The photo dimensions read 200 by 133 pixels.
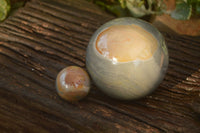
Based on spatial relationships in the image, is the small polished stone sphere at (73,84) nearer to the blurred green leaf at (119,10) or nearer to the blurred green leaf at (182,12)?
the blurred green leaf at (182,12)

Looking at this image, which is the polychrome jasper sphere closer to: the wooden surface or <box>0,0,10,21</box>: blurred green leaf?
the wooden surface

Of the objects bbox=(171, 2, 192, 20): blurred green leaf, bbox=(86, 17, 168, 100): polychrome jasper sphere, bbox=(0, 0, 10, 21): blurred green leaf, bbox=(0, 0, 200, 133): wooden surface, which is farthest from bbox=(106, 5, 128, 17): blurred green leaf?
bbox=(86, 17, 168, 100): polychrome jasper sphere

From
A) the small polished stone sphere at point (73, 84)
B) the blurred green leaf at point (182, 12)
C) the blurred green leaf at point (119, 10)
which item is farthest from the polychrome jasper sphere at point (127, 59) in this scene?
the blurred green leaf at point (119, 10)

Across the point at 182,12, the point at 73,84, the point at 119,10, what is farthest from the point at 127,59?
the point at 119,10

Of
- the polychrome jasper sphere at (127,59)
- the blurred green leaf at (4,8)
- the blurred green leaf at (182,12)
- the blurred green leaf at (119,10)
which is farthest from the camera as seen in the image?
the blurred green leaf at (119,10)

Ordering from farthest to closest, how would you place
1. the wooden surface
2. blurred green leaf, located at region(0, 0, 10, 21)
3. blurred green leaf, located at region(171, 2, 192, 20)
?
blurred green leaf, located at region(0, 0, 10, 21), blurred green leaf, located at region(171, 2, 192, 20), the wooden surface

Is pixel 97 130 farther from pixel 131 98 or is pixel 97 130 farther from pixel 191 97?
pixel 191 97

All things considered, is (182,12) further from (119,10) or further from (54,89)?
(54,89)
